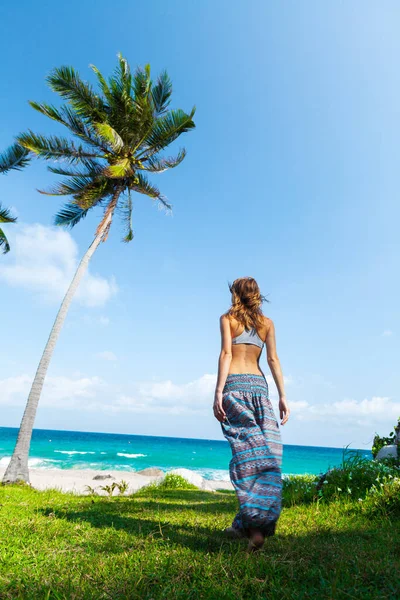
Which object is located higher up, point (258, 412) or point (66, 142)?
point (66, 142)

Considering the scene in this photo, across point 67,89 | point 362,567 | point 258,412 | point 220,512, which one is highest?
point 67,89

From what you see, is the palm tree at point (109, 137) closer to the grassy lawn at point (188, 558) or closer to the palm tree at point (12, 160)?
the palm tree at point (12, 160)

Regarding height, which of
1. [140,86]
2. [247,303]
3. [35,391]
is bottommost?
[35,391]

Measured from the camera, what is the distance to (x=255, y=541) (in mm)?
3139

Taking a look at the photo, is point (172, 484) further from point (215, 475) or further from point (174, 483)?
point (215, 475)

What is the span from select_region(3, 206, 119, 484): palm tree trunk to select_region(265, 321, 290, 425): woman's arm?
28.0 feet

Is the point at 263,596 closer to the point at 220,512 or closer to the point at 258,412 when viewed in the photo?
the point at 258,412

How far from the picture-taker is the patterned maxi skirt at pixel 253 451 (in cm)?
323

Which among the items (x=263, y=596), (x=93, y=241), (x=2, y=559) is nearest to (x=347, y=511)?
(x=263, y=596)

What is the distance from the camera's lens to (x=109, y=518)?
452 centimetres

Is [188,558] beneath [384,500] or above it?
beneath

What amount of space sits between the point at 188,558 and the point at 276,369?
71.3 inches

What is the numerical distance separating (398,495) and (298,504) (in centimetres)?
146

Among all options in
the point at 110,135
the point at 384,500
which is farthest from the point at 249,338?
the point at 110,135
